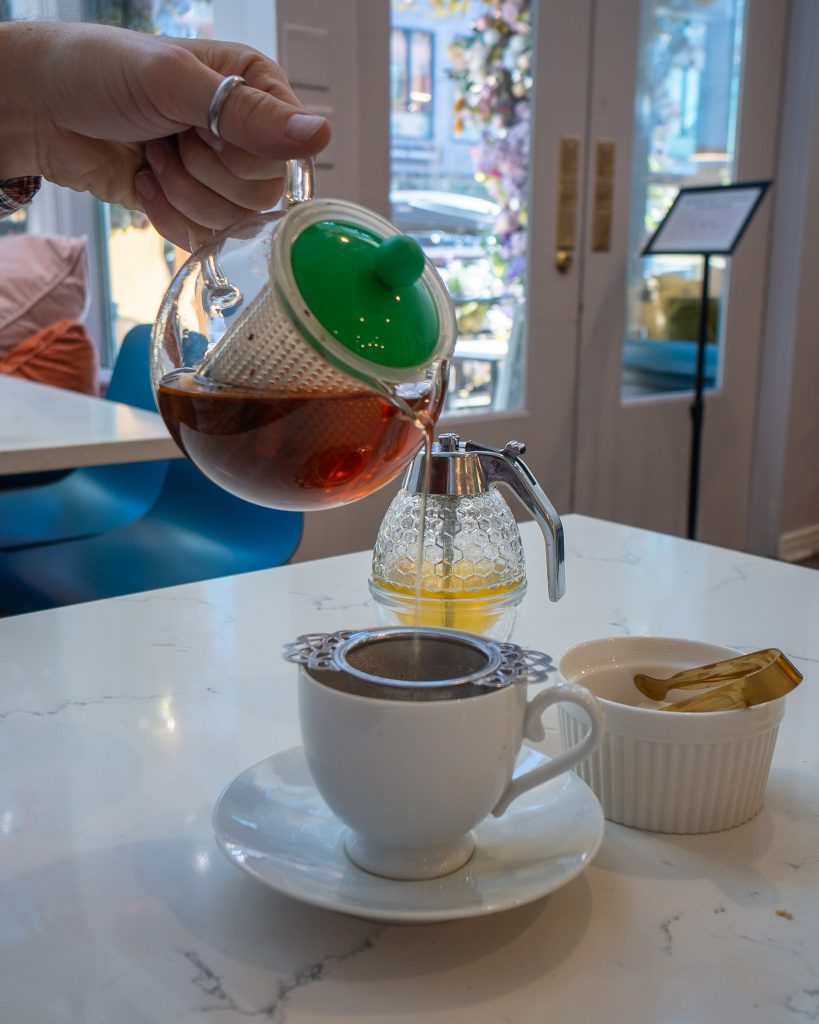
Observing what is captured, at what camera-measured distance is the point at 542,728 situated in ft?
1.71

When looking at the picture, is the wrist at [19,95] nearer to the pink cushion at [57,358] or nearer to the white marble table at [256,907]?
the white marble table at [256,907]

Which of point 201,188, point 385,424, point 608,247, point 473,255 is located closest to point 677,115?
point 608,247

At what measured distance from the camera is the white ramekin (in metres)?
0.56

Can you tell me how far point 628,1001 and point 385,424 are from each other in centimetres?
31

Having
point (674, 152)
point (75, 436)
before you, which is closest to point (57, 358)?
point (75, 436)

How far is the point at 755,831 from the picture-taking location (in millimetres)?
586

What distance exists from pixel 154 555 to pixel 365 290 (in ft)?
4.32

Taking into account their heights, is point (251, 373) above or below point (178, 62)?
below

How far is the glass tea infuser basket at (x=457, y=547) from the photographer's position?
0.77 m

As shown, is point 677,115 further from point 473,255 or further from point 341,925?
point 341,925

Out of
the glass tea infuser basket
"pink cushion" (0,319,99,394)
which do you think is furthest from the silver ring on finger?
"pink cushion" (0,319,99,394)

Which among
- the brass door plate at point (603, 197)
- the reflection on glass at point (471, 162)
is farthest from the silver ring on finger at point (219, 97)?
the brass door plate at point (603, 197)

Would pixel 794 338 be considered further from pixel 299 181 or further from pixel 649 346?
pixel 299 181

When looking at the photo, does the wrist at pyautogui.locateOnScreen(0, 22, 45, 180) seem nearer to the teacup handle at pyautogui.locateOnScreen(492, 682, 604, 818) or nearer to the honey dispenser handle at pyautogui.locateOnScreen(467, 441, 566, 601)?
the honey dispenser handle at pyautogui.locateOnScreen(467, 441, 566, 601)
